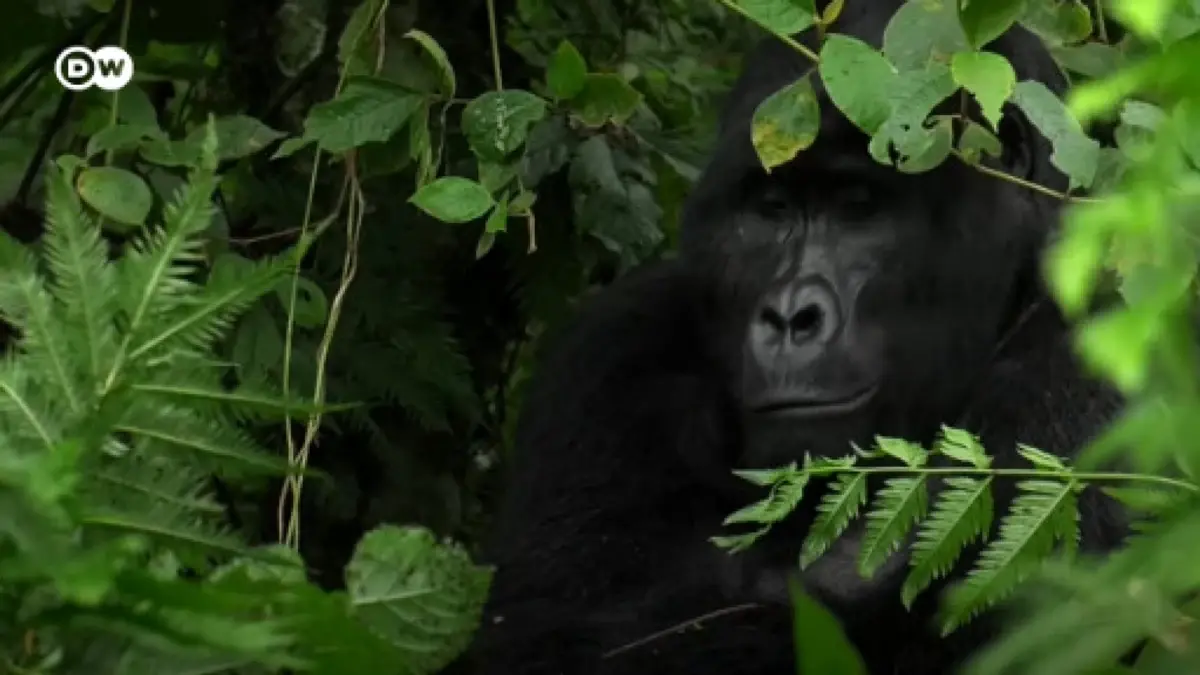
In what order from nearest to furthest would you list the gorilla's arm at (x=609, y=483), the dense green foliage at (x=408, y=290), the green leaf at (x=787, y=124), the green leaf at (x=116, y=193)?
the dense green foliage at (x=408, y=290) → the green leaf at (x=787, y=124) → the green leaf at (x=116, y=193) → the gorilla's arm at (x=609, y=483)

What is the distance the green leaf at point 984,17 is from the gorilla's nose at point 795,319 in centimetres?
50

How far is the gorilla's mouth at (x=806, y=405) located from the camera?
1.99 metres

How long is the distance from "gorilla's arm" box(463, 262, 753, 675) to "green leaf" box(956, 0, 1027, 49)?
0.76 meters

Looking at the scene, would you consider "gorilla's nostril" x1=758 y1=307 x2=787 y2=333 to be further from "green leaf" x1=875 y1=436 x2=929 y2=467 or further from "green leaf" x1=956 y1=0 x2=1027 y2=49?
"green leaf" x1=875 y1=436 x2=929 y2=467

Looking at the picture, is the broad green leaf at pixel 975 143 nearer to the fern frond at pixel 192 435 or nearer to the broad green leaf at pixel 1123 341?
the fern frond at pixel 192 435

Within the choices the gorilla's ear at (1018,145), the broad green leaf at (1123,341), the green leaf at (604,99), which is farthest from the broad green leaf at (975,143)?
the broad green leaf at (1123,341)

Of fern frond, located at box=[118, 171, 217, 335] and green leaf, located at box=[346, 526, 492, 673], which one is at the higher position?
fern frond, located at box=[118, 171, 217, 335]

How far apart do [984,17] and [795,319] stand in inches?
20.5

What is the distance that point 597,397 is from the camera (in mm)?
2395

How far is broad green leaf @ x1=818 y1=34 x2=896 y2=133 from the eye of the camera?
1612mm

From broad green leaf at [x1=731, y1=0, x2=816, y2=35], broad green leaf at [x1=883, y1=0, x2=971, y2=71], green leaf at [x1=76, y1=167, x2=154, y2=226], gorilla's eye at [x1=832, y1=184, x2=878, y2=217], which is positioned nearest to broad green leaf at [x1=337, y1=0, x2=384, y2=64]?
green leaf at [x1=76, y1=167, x2=154, y2=226]

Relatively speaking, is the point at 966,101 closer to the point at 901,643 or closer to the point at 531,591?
the point at 901,643

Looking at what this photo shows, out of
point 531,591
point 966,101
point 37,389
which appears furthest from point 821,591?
point 37,389

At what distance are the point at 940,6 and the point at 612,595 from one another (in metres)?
0.82
